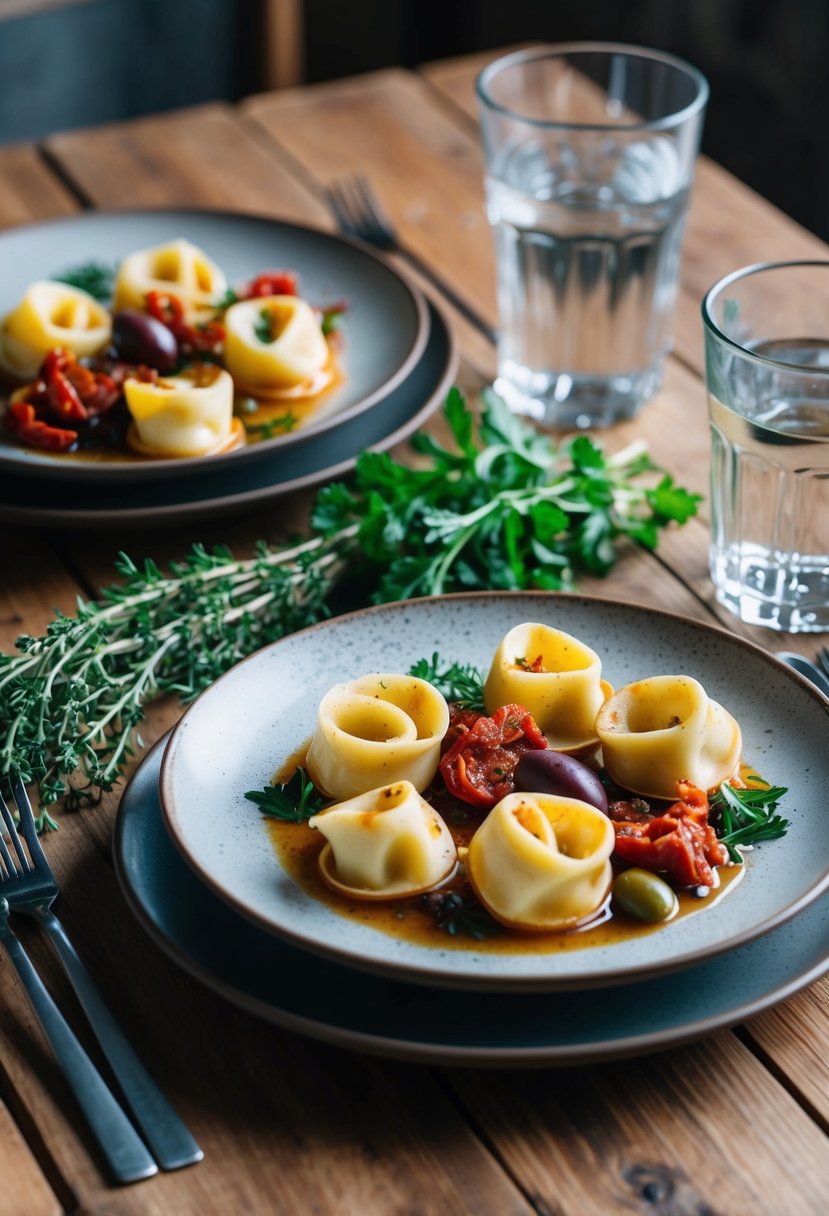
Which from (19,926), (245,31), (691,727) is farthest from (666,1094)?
(245,31)

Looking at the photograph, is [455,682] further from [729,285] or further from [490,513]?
[729,285]

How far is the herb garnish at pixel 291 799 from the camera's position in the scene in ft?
4.01

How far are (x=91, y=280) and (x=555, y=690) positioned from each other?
119 cm

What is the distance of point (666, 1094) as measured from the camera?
1093 mm

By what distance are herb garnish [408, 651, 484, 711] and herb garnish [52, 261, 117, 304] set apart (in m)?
1.02

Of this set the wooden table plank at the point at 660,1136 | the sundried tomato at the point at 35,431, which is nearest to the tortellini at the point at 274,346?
the sundried tomato at the point at 35,431

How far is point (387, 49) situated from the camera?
199 inches

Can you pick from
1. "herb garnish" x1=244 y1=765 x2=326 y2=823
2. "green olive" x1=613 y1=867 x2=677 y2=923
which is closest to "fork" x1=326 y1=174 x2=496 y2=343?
"herb garnish" x1=244 y1=765 x2=326 y2=823

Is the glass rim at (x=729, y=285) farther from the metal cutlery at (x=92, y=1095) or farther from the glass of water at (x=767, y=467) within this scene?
the metal cutlery at (x=92, y=1095)

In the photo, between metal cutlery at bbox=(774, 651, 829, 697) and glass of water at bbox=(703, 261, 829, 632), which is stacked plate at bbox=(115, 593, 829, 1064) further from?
glass of water at bbox=(703, 261, 829, 632)

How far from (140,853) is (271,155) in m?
1.82

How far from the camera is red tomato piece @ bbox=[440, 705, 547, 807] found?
1.23m

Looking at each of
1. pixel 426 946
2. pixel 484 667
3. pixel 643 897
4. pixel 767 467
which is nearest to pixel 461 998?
pixel 426 946

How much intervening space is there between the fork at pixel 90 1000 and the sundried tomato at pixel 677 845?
0.40 m
